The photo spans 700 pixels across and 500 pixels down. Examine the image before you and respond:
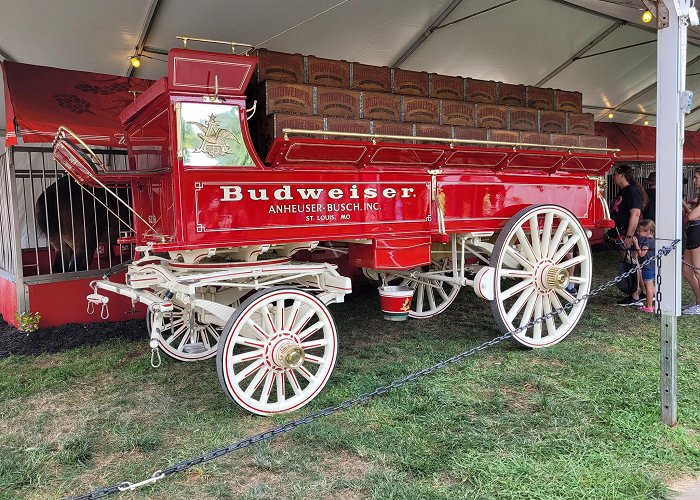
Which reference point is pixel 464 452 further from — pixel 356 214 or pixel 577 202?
pixel 577 202

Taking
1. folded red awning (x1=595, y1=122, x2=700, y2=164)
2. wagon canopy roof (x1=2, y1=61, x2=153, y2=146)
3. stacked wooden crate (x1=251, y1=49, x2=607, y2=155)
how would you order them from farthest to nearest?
folded red awning (x1=595, y1=122, x2=700, y2=164) → wagon canopy roof (x1=2, y1=61, x2=153, y2=146) → stacked wooden crate (x1=251, y1=49, x2=607, y2=155)

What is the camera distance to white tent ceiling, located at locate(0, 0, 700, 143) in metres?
4.93

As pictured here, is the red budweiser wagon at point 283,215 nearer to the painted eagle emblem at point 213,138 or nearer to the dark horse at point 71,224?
the painted eagle emblem at point 213,138

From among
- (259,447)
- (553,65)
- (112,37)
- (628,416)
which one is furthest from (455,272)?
(553,65)

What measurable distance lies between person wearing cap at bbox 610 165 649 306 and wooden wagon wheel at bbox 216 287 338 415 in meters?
3.61

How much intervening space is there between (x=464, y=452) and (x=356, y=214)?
1.56 meters

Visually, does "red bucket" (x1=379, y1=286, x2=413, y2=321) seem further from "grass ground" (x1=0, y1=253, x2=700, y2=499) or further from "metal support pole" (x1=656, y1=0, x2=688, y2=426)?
"metal support pole" (x1=656, y1=0, x2=688, y2=426)

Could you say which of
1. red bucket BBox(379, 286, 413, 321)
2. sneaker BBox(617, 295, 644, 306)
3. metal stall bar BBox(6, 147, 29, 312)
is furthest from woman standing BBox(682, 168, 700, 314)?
metal stall bar BBox(6, 147, 29, 312)

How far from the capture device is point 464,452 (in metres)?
2.37

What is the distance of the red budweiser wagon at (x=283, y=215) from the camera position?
9.14 ft

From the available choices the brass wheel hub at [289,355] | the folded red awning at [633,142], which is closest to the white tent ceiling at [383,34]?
the folded red awning at [633,142]

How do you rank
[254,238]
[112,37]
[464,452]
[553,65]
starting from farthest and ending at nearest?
[553,65], [112,37], [254,238], [464,452]

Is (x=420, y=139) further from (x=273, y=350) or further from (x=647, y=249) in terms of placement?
(x=647, y=249)

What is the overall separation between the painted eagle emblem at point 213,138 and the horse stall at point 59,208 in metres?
1.92
